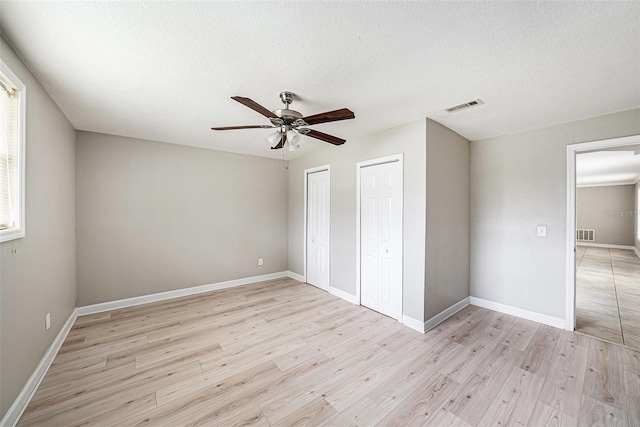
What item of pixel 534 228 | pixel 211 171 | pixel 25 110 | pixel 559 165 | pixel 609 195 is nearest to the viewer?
pixel 25 110

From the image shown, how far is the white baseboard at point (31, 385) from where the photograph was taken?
1.63m

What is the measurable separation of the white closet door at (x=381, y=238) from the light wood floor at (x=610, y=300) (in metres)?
2.20

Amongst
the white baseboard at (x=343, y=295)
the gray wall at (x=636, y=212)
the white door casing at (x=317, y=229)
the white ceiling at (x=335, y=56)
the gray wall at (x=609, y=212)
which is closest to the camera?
the white ceiling at (x=335, y=56)

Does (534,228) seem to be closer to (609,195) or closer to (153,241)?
(153,241)

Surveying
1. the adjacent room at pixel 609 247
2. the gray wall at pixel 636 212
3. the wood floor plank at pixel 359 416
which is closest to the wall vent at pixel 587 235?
the adjacent room at pixel 609 247

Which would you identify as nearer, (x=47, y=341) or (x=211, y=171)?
(x=47, y=341)

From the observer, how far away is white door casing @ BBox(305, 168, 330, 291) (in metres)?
4.41

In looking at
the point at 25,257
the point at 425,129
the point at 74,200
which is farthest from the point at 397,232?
the point at 74,200

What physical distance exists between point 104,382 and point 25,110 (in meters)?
2.23

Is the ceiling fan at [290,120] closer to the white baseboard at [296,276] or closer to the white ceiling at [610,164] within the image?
the white baseboard at [296,276]

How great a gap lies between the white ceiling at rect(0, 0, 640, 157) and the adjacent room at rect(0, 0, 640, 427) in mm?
19

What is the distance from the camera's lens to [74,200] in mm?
3303

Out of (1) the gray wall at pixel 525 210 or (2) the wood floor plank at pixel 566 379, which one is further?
(1) the gray wall at pixel 525 210

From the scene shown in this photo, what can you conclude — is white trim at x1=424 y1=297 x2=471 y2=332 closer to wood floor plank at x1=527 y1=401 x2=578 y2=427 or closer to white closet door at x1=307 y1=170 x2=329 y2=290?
wood floor plank at x1=527 y1=401 x2=578 y2=427
